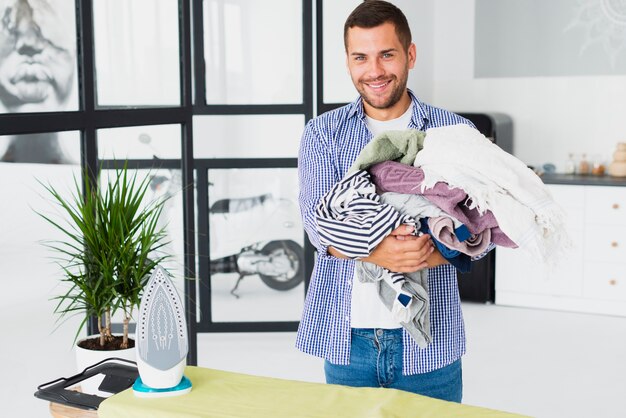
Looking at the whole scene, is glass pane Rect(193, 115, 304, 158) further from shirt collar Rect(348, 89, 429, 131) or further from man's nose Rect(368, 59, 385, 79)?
man's nose Rect(368, 59, 385, 79)

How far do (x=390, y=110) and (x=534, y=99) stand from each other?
13.9 ft

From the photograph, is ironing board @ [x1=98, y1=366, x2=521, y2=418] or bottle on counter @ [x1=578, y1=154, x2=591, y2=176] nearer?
ironing board @ [x1=98, y1=366, x2=521, y2=418]

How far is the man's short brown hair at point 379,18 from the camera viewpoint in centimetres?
220

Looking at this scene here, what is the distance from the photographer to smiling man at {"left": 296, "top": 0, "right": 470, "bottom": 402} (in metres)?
2.20

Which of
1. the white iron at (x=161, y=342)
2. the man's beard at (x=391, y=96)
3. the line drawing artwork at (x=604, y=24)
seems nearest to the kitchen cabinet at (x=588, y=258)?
the line drawing artwork at (x=604, y=24)

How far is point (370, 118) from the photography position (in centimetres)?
235

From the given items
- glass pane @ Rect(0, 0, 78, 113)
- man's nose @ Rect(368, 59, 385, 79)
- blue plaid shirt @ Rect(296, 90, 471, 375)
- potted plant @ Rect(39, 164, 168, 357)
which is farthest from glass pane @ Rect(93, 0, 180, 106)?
man's nose @ Rect(368, 59, 385, 79)

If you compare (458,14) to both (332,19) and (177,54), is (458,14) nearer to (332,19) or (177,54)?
(332,19)

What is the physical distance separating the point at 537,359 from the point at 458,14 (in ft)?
9.55

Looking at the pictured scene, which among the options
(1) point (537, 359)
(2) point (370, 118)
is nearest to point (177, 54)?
(2) point (370, 118)

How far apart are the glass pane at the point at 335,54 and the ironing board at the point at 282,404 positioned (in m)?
3.39

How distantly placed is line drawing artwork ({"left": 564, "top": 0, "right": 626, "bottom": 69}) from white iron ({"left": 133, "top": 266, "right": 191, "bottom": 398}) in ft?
16.1

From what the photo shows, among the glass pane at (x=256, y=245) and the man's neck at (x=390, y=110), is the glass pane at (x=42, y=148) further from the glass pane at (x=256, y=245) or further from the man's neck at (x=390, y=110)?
the glass pane at (x=256, y=245)

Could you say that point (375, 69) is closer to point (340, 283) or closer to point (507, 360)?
point (340, 283)
